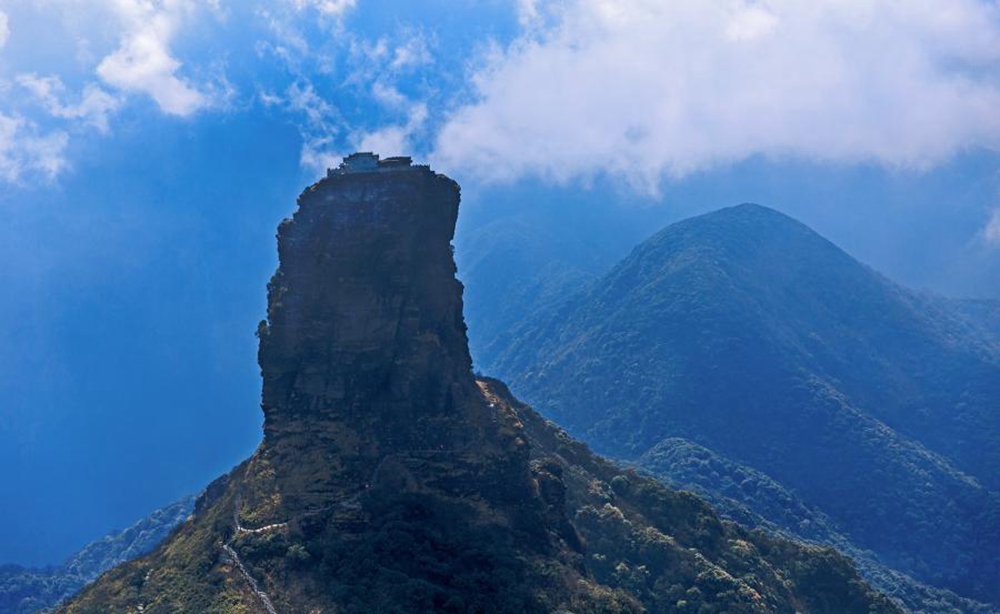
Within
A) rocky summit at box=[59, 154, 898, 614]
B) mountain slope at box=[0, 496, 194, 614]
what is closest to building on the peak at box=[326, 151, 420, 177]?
rocky summit at box=[59, 154, 898, 614]

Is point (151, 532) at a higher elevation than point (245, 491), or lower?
higher

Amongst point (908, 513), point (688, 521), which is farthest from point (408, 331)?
point (908, 513)

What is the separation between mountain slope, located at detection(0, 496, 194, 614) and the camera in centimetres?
13412

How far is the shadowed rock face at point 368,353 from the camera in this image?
54812mm

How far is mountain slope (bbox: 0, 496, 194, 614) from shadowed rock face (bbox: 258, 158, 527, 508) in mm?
91764

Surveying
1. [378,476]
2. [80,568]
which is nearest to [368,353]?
[378,476]

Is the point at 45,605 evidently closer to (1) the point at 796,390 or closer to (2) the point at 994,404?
(1) the point at 796,390

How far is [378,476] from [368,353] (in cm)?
824

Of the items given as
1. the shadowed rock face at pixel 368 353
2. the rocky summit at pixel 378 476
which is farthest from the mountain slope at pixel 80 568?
the shadowed rock face at pixel 368 353

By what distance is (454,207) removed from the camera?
205ft

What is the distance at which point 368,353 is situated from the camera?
5659 cm

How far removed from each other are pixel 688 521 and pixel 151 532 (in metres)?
109

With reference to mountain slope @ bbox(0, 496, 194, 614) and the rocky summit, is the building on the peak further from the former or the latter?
mountain slope @ bbox(0, 496, 194, 614)

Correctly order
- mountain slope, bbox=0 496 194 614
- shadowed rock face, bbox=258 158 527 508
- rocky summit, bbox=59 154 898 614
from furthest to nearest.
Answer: mountain slope, bbox=0 496 194 614 < shadowed rock face, bbox=258 158 527 508 < rocky summit, bbox=59 154 898 614
